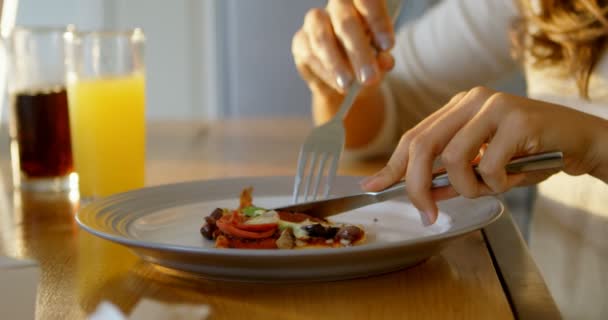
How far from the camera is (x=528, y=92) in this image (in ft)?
4.95

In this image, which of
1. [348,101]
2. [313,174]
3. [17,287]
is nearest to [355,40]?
[348,101]

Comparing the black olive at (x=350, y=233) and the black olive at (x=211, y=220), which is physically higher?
the black olive at (x=350, y=233)

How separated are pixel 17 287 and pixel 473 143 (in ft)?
1.36

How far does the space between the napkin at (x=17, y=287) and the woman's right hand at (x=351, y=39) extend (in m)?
0.63

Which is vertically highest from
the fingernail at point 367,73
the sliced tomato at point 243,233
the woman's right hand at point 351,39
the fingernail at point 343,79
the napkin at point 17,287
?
the woman's right hand at point 351,39

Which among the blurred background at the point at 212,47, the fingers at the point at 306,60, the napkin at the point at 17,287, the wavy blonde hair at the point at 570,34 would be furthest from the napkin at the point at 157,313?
the blurred background at the point at 212,47

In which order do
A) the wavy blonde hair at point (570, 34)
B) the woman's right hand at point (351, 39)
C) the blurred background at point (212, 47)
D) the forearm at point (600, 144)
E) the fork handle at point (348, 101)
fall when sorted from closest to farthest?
1. the forearm at point (600, 144)
2. the fork handle at point (348, 101)
3. the woman's right hand at point (351, 39)
4. the wavy blonde hair at point (570, 34)
5. the blurred background at point (212, 47)

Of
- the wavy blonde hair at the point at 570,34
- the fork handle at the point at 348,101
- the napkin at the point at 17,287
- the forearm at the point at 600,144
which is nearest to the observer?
the napkin at the point at 17,287

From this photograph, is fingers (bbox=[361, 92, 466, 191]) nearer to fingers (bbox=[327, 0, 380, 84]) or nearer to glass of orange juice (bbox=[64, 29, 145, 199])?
fingers (bbox=[327, 0, 380, 84])

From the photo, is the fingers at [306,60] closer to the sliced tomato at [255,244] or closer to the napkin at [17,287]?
the sliced tomato at [255,244]

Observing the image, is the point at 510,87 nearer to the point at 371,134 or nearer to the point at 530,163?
the point at 371,134

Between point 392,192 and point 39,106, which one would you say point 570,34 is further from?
point 39,106

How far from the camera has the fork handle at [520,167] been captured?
2.40 feet

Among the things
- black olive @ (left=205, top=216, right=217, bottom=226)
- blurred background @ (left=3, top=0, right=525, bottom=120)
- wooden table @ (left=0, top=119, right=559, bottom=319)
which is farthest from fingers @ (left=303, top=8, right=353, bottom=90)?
blurred background @ (left=3, top=0, right=525, bottom=120)
